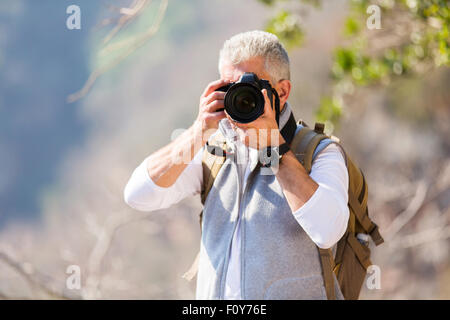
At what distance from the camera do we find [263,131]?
1.18 metres

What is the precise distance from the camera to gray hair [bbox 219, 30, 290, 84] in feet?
4.22

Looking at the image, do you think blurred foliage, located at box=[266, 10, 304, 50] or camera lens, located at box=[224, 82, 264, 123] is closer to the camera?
camera lens, located at box=[224, 82, 264, 123]

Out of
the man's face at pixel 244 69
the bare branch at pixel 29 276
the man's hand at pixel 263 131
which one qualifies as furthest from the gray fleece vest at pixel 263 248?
the bare branch at pixel 29 276

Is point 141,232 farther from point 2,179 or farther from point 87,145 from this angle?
point 2,179

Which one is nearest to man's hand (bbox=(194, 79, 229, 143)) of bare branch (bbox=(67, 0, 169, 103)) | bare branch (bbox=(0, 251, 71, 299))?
bare branch (bbox=(67, 0, 169, 103))

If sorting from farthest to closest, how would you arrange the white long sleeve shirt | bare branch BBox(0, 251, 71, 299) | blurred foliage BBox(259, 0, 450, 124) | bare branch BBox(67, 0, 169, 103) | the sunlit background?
the sunlit background
blurred foliage BBox(259, 0, 450, 124)
bare branch BBox(0, 251, 71, 299)
bare branch BBox(67, 0, 169, 103)
the white long sleeve shirt

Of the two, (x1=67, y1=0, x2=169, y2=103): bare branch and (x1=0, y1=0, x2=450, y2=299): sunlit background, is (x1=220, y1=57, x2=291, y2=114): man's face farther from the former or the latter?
(x1=0, y1=0, x2=450, y2=299): sunlit background

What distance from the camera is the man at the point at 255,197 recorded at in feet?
3.79

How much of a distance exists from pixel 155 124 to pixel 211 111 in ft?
9.56

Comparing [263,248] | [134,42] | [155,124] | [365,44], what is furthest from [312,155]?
[155,124]

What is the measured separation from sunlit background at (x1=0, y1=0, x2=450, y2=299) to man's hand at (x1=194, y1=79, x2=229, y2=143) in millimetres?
2200

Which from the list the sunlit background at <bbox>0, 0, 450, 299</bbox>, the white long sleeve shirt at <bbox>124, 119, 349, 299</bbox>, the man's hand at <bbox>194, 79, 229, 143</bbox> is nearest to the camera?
the white long sleeve shirt at <bbox>124, 119, 349, 299</bbox>

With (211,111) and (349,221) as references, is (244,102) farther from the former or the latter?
(349,221)

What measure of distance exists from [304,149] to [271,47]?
0.27 m
